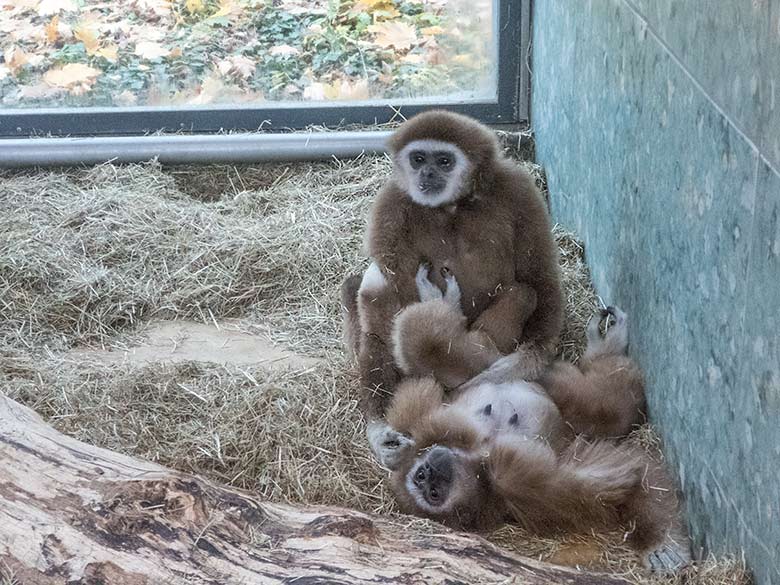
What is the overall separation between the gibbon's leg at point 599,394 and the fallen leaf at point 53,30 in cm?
485

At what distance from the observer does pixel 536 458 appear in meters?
4.04

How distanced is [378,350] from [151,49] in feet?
12.7

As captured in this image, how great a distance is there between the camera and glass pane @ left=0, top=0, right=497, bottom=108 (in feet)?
25.1

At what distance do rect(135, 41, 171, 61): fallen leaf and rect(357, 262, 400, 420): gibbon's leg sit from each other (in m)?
3.61

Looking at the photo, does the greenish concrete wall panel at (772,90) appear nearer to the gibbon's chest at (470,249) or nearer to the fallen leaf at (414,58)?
the gibbon's chest at (470,249)

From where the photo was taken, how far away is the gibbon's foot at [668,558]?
3.77m

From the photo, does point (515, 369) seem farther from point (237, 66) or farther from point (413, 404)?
point (237, 66)

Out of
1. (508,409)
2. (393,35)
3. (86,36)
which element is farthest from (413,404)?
(86,36)

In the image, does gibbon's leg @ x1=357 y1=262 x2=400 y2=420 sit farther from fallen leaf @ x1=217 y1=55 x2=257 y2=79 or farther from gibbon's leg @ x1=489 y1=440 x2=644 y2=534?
fallen leaf @ x1=217 y1=55 x2=257 y2=79

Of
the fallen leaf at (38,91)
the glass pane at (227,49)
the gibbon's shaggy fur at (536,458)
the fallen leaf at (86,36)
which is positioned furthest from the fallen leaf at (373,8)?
the gibbon's shaggy fur at (536,458)

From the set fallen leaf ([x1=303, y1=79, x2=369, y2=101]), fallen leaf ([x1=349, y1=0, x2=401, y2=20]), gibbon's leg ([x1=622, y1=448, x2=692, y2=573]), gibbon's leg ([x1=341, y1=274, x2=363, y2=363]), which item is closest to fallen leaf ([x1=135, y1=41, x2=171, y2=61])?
fallen leaf ([x1=303, y1=79, x2=369, y2=101])

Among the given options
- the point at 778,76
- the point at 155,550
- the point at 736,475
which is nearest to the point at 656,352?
the point at 736,475

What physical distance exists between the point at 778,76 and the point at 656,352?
1.79 m

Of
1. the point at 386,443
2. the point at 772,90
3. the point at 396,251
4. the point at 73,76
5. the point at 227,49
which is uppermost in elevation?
the point at 772,90
